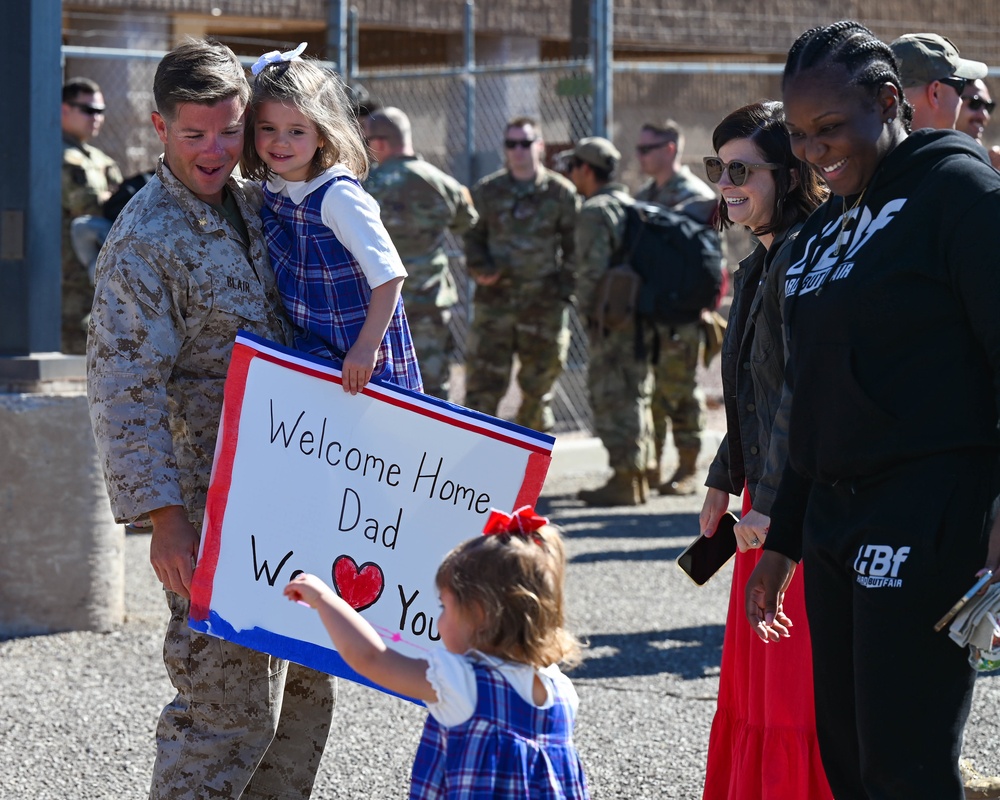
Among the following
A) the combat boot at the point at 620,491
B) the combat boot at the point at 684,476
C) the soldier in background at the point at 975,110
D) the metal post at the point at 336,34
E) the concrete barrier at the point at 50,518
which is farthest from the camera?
the metal post at the point at 336,34

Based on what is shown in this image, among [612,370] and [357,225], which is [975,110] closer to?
[357,225]

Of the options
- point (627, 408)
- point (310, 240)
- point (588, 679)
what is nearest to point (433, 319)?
point (627, 408)

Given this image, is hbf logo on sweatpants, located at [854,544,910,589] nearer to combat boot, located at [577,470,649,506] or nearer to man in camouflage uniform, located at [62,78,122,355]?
combat boot, located at [577,470,649,506]

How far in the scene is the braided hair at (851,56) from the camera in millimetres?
2652

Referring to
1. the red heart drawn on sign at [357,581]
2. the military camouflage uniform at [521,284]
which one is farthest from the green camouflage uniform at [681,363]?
the red heart drawn on sign at [357,581]

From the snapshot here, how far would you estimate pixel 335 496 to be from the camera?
3264 millimetres

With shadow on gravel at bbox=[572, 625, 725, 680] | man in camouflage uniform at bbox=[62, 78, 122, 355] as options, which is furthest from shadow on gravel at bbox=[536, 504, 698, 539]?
man in camouflage uniform at bbox=[62, 78, 122, 355]

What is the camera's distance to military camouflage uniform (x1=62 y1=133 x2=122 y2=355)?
9227mm

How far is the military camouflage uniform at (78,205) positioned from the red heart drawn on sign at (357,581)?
6.43m

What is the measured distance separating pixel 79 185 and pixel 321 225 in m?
6.32

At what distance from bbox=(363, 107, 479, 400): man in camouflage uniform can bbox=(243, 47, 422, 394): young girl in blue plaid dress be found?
534cm

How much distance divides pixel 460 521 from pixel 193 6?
37.5ft

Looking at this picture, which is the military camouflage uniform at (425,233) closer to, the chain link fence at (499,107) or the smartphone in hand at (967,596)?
the chain link fence at (499,107)

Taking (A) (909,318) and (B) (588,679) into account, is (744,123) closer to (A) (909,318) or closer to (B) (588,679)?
(A) (909,318)
